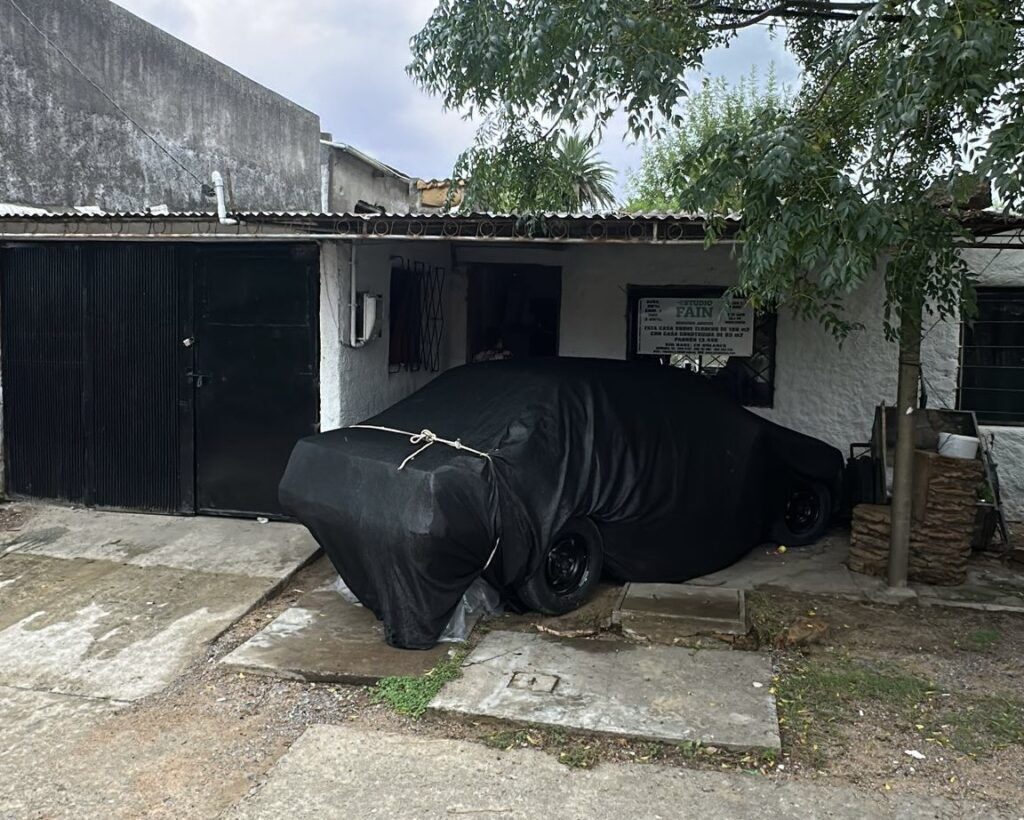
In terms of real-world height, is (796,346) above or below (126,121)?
below

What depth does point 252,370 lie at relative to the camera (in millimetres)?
7250

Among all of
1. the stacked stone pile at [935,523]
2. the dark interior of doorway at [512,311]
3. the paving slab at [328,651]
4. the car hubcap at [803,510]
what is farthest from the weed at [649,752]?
the dark interior of doorway at [512,311]

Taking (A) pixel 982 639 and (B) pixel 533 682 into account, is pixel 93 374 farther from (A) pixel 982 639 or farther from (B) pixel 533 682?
(A) pixel 982 639

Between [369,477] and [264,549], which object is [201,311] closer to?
[264,549]

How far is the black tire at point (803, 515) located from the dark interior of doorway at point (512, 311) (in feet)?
9.10

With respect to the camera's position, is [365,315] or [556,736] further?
[365,315]

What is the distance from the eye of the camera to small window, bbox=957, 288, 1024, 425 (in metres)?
7.87

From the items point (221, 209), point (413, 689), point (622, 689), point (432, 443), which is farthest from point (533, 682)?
point (221, 209)

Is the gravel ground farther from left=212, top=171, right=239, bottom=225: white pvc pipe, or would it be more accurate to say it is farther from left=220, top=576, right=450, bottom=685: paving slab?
left=212, top=171, right=239, bottom=225: white pvc pipe

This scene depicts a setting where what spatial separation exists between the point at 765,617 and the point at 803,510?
1.94 meters

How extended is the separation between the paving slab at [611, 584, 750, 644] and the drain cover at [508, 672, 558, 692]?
2.45ft

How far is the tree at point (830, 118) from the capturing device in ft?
11.9

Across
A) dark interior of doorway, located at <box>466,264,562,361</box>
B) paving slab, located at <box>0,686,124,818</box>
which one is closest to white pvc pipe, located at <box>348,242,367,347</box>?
dark interior of doorway, located at <box>466,264,562,361</box>

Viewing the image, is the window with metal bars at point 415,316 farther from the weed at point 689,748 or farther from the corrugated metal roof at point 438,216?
the weed at point 689,748
